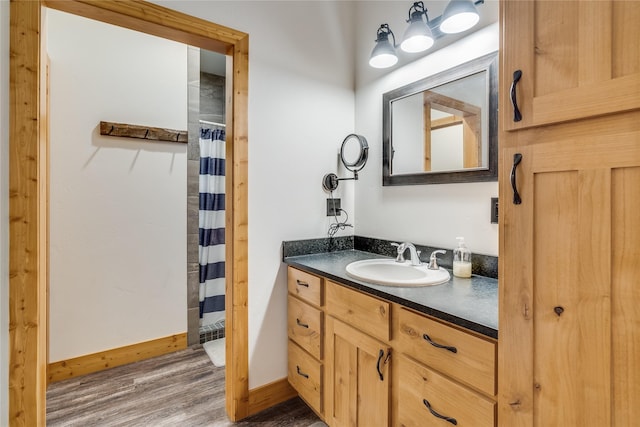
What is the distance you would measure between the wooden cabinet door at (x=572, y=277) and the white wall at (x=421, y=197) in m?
0.72

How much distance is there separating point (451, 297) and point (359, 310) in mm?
393

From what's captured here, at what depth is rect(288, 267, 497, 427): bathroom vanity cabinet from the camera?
94 centimetres

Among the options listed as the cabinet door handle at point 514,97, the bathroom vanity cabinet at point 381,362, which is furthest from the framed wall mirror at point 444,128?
the bathroom vanity cabinet at point 381,362

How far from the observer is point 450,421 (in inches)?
39.0

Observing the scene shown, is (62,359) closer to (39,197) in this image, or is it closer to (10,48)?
(39,197)

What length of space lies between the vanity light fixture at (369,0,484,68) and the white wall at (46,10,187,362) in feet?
5.47

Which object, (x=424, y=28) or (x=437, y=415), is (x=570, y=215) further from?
(x=424, y=28)

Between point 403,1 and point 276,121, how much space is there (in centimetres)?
104

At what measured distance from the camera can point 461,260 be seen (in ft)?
4.83

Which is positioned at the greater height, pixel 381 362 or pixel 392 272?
pixel 392 272

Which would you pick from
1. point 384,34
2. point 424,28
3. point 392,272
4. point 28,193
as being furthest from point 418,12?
point 28,193

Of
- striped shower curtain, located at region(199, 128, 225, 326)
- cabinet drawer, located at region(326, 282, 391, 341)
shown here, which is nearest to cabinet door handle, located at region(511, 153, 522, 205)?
cabinet drawer, located at region(326, 282, 391, 341)

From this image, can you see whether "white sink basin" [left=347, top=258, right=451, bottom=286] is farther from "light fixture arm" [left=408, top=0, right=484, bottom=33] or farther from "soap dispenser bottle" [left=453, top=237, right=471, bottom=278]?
"light fixture arm" [left=408, top=0, right=484, bottom=33]

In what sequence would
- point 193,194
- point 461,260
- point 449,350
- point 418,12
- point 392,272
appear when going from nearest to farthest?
1. point 449,350
2. point 461,260
3. point 418,12
4. point 392,272
5. point 193,194
